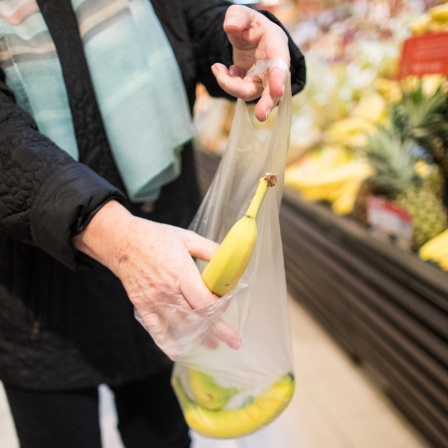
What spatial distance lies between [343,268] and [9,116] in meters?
1.47

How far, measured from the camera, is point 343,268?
176 centimetres

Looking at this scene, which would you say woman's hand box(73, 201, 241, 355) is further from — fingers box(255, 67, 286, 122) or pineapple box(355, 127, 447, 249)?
pineapple box(355, 127, 447, 249)

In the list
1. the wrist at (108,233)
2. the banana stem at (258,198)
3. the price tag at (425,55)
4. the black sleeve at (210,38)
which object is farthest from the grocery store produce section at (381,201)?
the wrist at (108,233)

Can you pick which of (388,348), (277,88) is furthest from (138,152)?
(388,348)

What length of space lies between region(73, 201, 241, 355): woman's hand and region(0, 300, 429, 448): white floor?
111cm

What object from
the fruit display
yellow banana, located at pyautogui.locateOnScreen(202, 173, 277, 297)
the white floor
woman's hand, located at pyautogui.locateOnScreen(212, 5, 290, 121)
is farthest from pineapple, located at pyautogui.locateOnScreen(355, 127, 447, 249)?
yellow banana, located at pyautogui.locateOnScreen(202, 173, 277, 297)

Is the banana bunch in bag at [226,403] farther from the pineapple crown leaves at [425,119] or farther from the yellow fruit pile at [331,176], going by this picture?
the yellow fruit pile at [331,176]

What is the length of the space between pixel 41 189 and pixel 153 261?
17 centimetres

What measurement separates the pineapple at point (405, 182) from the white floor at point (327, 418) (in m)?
0.65

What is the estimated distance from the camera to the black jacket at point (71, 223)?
522mm

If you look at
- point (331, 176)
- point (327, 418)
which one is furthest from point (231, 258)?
point (331, 176)

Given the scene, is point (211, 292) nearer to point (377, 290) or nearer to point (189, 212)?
point (189, 212)

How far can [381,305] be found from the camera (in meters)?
1.49

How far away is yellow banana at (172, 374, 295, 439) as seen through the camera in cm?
76
